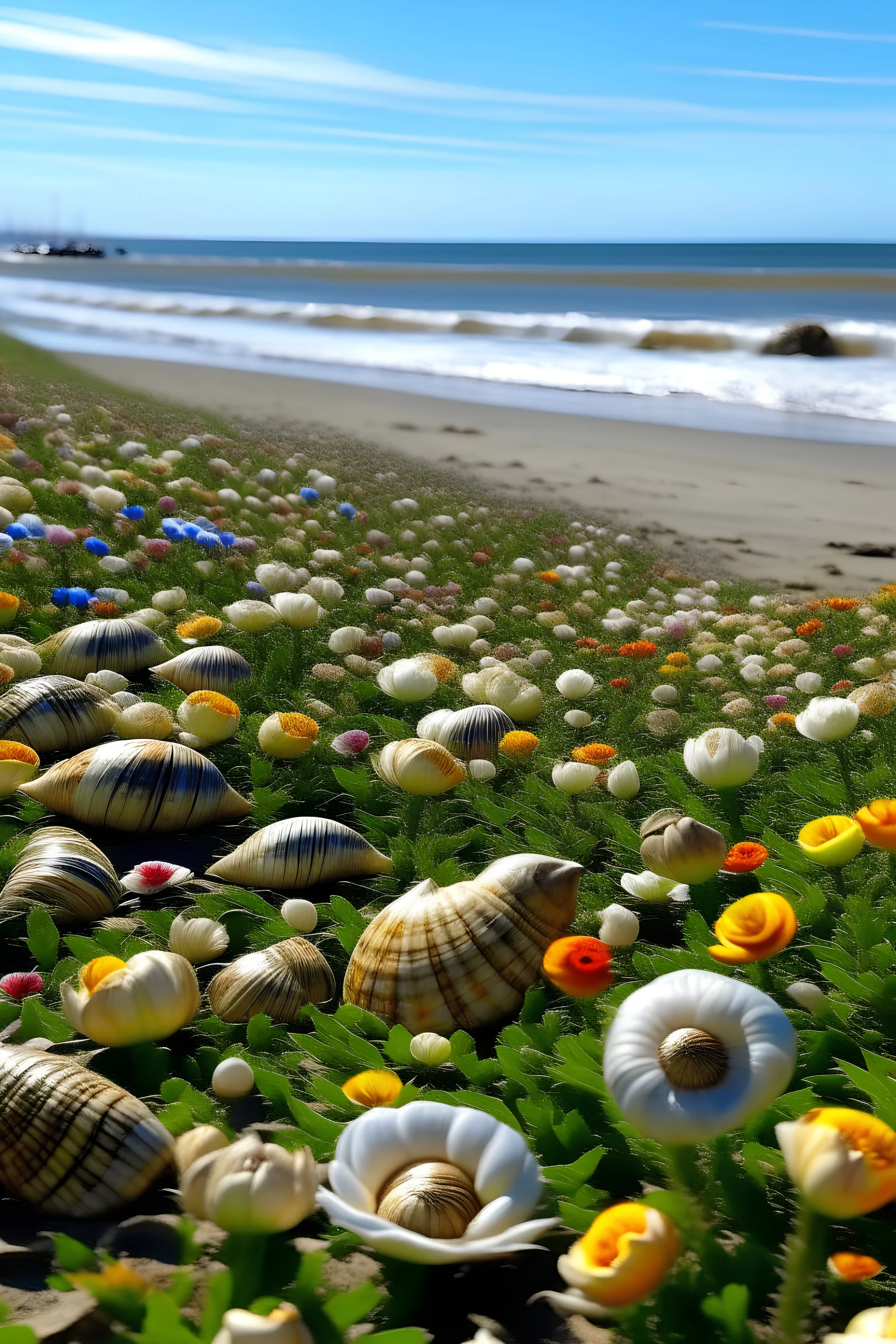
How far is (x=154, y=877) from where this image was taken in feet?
8.16

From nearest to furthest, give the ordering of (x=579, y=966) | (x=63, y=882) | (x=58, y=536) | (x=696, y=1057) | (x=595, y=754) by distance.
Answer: (x=696, y=1057)
(x=579, y=966)
(x=63, y=882)
(x=595, y=754)
(x=58, y=536)

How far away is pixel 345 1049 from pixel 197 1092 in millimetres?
264

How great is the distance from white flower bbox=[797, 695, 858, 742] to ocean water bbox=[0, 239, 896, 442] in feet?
25.8

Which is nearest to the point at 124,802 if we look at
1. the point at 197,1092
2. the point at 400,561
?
the point at 197,1092

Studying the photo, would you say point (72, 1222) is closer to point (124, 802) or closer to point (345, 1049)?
point (345, 1049)

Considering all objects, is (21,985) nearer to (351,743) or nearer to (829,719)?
(351,743)

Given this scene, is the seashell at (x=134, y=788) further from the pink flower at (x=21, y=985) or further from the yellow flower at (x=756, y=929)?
the yellow flower at (x=756, y=929)

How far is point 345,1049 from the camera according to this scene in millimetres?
1912

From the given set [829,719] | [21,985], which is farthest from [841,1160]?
[829,719]

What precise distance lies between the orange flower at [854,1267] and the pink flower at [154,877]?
1.63 metres

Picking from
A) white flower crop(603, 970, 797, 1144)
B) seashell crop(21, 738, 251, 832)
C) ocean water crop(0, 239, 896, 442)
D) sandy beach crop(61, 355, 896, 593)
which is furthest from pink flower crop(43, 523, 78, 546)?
ocean water crop(0, 239, 896, 442)

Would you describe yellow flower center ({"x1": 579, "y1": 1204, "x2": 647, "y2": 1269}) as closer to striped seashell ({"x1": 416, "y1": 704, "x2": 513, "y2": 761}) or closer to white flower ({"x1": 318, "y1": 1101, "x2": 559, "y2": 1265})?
white flower ({"x1": 318, "y1": 1101, "x2": 559, "y2": 1265})

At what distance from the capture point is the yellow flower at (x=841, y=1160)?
1.19 metres

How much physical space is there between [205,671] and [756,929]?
2319mm
